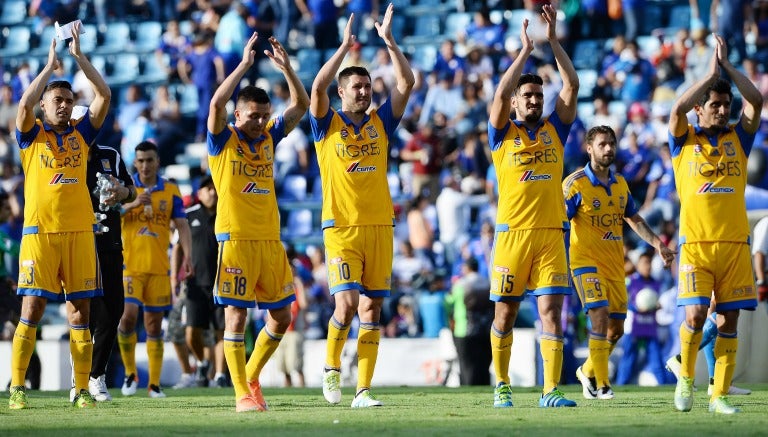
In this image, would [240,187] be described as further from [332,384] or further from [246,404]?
[332,384]

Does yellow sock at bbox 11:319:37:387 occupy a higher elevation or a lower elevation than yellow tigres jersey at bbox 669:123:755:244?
lower

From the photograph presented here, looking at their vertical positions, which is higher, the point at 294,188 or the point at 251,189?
the point at 294,188

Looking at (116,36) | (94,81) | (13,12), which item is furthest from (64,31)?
(13,12)

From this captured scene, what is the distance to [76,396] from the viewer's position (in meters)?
12.8

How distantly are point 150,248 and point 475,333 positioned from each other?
4.78 m

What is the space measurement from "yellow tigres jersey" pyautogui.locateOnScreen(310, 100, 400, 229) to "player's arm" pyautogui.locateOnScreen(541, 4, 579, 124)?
4.82 feet

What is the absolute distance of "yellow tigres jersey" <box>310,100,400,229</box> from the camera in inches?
483

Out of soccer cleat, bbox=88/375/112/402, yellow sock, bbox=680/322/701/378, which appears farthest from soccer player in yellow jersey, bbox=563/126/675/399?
soccer cleat, bbox=88/375/112/402

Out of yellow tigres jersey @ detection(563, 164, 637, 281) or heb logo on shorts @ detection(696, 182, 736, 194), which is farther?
yellow tigres jersey @ detection(563, 164, 637, 281)

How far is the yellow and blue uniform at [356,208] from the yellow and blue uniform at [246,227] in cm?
59

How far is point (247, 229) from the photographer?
1167 cm

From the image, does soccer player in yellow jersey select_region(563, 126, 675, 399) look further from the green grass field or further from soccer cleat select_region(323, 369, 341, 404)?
soccer cleat select_region(323, 369, 341, 404)

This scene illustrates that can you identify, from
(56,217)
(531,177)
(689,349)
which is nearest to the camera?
(689,349)

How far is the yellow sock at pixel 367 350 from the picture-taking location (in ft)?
40.2
